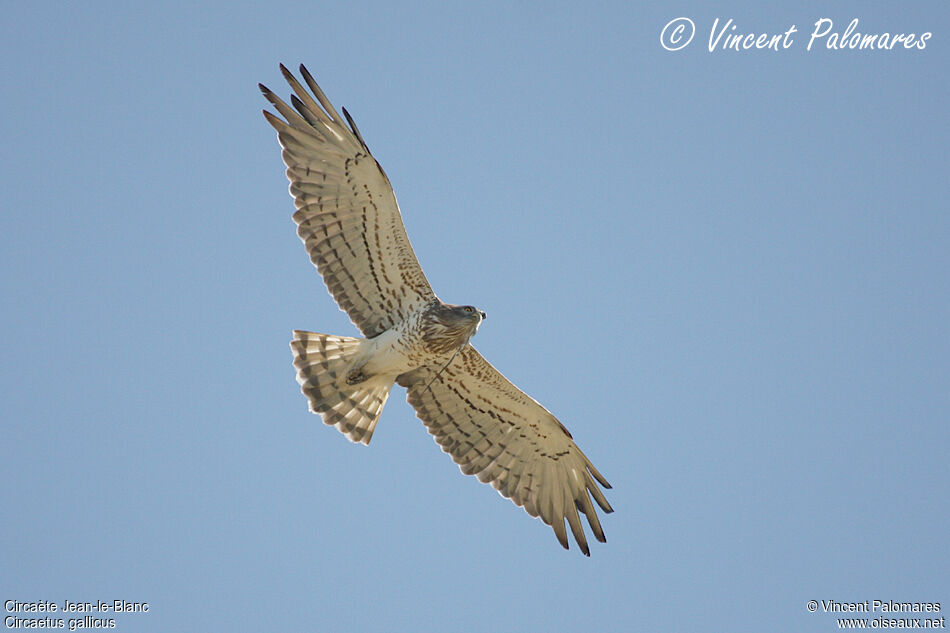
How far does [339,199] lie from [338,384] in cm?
183

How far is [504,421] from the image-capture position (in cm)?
1198

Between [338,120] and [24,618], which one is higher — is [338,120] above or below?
above

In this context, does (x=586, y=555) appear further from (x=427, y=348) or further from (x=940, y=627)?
(x=940, y=627)

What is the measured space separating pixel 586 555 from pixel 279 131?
5224 mm

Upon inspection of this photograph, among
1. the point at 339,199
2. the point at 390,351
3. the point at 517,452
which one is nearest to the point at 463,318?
the point at 390,351

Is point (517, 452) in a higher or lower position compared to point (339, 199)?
lower

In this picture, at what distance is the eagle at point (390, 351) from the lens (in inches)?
432

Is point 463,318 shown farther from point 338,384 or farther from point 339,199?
point 339,199

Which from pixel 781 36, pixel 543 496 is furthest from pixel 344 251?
pixel 781 36

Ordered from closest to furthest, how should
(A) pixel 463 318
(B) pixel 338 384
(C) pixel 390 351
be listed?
(A) pixel 463 318, (C) pixel 390 351, (B) pixel 338 384

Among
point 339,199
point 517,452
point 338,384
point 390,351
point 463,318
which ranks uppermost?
point 339,199

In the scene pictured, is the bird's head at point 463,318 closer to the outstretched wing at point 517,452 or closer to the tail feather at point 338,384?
Result: the tail feather at point 338,384

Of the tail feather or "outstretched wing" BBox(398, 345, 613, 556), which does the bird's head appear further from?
"outstretched wing" BBox(398, 345, 613, 556)

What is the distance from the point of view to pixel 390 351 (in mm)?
11242
